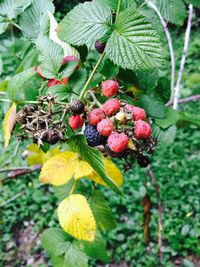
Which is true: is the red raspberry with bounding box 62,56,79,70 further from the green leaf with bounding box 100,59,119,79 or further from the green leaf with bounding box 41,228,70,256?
the green leaf with bounding box 41,228,70,256

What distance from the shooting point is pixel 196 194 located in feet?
7.89

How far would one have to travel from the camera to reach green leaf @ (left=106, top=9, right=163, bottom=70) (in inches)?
21.9

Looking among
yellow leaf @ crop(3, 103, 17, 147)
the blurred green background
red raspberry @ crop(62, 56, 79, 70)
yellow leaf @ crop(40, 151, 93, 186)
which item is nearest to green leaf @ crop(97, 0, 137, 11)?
red raspberry @ crop(62, 56, 79, 70)

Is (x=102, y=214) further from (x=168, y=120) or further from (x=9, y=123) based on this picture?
(x=9, y=123)

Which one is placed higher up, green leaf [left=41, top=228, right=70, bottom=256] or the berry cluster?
the berry cluster

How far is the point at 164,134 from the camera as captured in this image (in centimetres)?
77

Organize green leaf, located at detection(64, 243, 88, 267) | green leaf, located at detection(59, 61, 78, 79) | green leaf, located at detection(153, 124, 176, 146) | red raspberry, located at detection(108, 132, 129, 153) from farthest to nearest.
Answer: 1. green leaf, located at detection(64, 243, 88, 267)
2. green leaf, located at detection(153, 124, 176, 146)
3. green leaf, located at detection(59, 61, 78, 79)
4. red raspberry, located at detection(108, 132, 129, 153)

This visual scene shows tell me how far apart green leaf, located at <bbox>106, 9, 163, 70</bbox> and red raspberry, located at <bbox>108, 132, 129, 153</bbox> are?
9 centimetres

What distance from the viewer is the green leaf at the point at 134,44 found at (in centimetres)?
56

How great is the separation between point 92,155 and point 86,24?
0.19 metres

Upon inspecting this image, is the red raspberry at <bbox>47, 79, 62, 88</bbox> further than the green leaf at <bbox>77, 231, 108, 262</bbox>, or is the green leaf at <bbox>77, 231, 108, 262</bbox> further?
the green leaf at <bbox>77, 231, 108, 262</bbox>

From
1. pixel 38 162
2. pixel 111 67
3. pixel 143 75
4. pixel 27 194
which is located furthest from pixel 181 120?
pixel 27 194

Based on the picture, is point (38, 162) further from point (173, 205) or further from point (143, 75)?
point (173, 205)

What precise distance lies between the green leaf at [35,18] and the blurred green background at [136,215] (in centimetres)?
122
